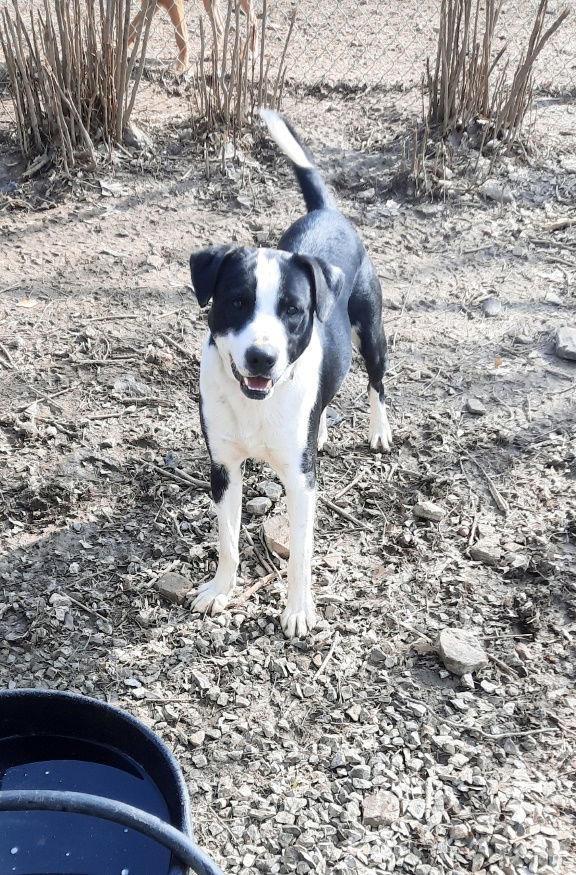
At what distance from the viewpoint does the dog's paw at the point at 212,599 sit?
3.24 m

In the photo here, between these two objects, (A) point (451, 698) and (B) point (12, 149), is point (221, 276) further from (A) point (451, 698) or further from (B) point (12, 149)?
(B) point (12, 149)

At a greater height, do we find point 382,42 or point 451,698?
point 382,42

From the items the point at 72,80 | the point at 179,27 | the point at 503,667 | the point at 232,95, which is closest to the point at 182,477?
the point at 503,667

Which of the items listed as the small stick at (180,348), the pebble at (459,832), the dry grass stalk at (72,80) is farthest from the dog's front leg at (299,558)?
the dry grass stalk at (72,80)

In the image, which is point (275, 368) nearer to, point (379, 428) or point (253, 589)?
point (253, 589)

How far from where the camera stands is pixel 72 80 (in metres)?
5.43

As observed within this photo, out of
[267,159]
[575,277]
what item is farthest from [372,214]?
[575,277]

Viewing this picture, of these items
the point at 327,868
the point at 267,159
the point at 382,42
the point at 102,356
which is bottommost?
the point at 327,868

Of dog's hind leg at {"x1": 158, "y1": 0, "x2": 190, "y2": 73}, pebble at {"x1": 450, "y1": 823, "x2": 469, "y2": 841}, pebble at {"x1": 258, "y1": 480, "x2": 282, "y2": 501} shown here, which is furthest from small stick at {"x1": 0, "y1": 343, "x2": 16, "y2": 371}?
dog's hind leg at {"x1": 158, "y1": 0, "x2": 190, "y2": 73}

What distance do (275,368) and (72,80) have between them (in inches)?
142

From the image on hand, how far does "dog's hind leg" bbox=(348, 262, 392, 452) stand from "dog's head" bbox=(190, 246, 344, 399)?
889mm

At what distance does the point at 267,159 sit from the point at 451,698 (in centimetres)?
413

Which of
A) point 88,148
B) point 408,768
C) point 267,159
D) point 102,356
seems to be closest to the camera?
point 408,768

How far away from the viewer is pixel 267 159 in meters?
5.99
